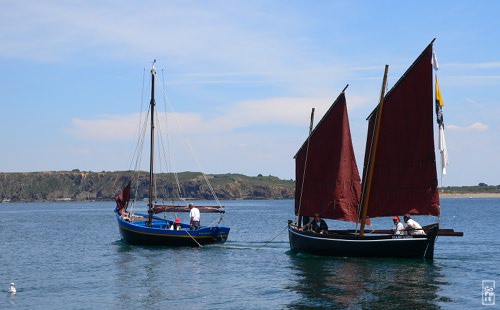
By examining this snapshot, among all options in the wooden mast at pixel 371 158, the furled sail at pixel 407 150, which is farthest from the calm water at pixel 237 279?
the furled sail at pixel 407 150

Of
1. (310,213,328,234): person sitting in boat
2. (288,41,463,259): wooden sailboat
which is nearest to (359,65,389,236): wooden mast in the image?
(288,41,463,259): wooden sailboat

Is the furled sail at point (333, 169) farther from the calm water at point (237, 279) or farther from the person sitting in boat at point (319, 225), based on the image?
the calm water at point (237, 279)

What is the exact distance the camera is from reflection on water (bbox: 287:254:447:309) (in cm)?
3038

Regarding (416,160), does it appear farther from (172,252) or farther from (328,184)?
(172,252)

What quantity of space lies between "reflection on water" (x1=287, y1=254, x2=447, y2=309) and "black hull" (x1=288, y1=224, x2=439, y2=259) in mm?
451

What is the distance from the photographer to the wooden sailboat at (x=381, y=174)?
41.9m

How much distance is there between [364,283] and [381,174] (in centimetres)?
1032

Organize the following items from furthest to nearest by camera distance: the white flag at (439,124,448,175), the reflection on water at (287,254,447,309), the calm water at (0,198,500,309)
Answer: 1. the white flag at (439,124,448,175)
2. the calm water at (0,198,500,309)
3. the reflection on water at (287,254,447,309)

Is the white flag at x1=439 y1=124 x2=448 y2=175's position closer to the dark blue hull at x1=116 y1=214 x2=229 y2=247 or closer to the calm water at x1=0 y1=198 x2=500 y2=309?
the calm water at x1=0 y1=198 x2=500 y2=309

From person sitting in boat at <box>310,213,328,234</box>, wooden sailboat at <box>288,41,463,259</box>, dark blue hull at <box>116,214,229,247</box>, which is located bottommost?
dark blue hull at <box>116,214,229,247</box>

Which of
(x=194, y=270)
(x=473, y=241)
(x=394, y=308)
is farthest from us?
(x=473, y=241)

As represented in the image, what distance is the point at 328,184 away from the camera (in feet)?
155

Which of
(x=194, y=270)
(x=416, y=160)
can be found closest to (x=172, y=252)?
(x=194, y=270)

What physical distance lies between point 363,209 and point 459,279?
30.5ft
